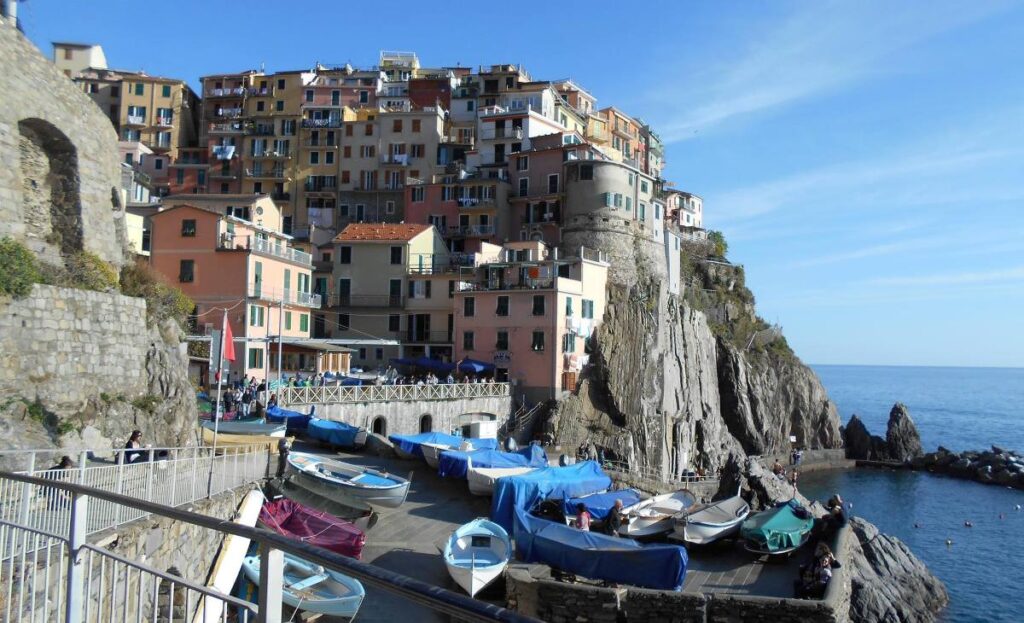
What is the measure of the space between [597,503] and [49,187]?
62.7ft

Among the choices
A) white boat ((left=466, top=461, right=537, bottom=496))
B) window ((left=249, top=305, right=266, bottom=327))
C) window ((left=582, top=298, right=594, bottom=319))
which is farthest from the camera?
window ((left=582, top=298, right=594, bottom=319))

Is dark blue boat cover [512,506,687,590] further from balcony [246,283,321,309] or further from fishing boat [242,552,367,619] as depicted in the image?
balcony [246,283,321,309]

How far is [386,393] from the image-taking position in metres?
38.5

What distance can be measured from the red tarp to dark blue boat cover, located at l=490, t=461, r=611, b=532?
15.8ft

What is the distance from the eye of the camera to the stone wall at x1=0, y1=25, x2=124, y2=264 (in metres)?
19.5

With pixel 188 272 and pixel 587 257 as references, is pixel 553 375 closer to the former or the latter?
pixel 587 257

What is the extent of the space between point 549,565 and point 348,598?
4.99 metres

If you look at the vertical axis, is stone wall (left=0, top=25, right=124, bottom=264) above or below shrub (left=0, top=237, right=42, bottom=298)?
above

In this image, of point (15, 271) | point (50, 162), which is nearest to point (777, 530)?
point (15, 271)

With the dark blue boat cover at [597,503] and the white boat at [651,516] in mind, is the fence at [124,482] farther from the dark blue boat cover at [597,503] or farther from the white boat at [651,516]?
the white boat at [651,516]

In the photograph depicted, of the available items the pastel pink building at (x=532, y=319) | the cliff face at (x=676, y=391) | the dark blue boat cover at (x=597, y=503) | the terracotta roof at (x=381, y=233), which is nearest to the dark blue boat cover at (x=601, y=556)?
the dark blue boat cover at (x=597, y=503)

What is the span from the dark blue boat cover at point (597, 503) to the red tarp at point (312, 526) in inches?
271

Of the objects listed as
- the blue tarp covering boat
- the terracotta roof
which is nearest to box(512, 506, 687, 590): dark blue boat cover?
the blue tarp covering boat

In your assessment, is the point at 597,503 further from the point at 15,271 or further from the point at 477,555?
the point at 15,271
